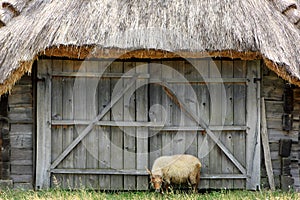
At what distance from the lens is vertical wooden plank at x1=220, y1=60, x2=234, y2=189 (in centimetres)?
889

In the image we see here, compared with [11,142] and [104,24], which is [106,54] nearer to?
[104,24]

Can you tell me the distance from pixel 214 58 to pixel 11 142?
3.74 m

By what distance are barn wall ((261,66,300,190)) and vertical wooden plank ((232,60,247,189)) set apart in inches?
16.6

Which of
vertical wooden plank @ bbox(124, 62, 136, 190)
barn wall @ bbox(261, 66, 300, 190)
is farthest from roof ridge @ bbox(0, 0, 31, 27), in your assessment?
barn wall @ bbox(261, 66, 300, 190)

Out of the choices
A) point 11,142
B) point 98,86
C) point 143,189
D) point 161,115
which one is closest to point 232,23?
point 161,115

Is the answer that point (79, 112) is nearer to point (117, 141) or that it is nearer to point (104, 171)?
point (117, 141)

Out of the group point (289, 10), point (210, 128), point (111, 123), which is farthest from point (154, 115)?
point (289, 10)

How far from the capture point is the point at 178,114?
891cm

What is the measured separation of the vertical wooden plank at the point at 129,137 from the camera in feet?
29.0

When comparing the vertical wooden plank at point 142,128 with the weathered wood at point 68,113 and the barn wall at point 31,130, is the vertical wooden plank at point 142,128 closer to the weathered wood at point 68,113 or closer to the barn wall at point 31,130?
the weathered wood at point 68,113

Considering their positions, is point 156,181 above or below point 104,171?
below

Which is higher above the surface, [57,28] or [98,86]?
[57,28]

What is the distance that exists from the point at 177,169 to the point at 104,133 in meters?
1.39

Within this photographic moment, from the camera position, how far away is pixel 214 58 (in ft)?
29.2
